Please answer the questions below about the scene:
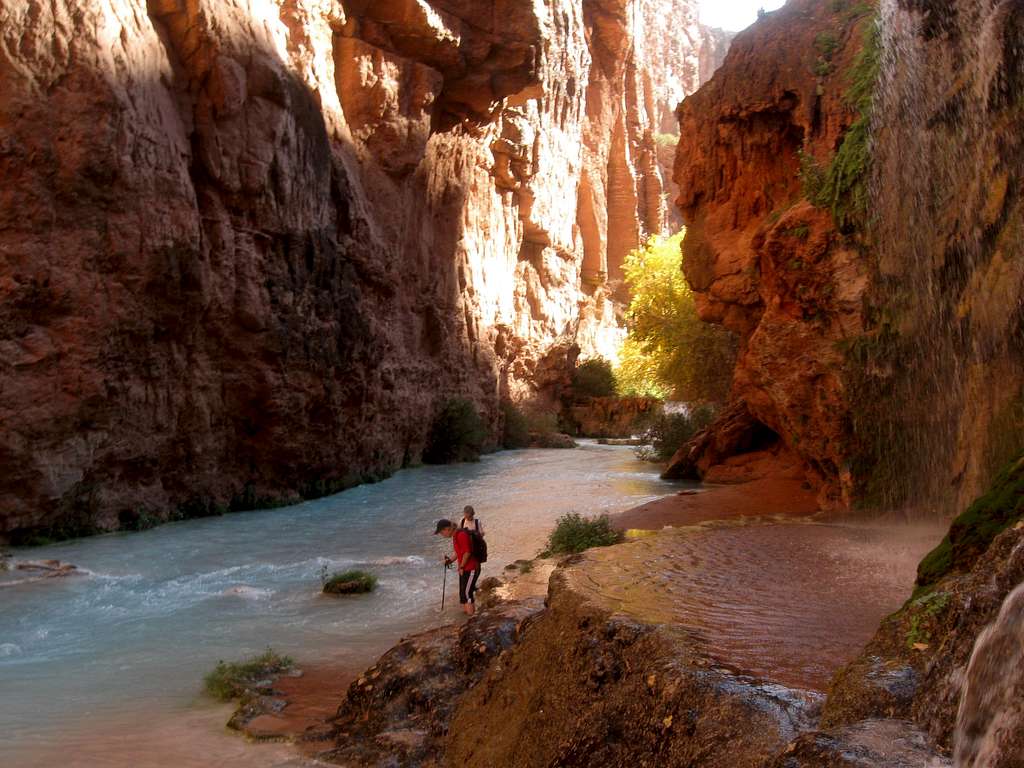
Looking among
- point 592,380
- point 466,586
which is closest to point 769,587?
point 466,586

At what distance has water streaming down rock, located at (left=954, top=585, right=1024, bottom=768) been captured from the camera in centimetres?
182

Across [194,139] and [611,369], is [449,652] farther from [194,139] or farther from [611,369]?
[611,369]

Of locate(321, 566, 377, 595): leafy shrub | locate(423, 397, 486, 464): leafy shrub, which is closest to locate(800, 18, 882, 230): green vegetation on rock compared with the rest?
locate(321, 566, 377, 595): leafy shrub

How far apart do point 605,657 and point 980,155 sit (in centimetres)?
562

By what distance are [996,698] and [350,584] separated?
313 inches

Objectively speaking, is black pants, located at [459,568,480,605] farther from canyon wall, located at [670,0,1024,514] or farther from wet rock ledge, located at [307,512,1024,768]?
canyon wall, located at [670,0,1024,514]

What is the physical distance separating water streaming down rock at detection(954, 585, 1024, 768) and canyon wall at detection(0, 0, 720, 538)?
11.5 metres

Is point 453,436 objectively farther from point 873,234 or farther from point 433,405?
point 873,234

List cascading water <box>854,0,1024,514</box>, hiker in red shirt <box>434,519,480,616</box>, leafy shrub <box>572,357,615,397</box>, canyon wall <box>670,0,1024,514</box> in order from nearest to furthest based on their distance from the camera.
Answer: cascading water <box>854,0,1024,514</box> → canyon wall <box>670,0,1024,514</box> → hiker in red shirt <box>434,519,480,616</box> → leafy shrub <box>572,357,615,397</box>

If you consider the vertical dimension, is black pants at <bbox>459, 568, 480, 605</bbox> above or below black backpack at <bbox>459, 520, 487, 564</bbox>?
below

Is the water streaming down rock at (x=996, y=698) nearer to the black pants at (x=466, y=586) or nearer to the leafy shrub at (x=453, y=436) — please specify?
the black pants at (x=466, y=586)

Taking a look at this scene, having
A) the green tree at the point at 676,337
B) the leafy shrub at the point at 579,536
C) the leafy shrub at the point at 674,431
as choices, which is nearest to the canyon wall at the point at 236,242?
the green tree at the point at 676,337

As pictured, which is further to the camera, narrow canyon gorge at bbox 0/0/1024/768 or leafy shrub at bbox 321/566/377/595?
leafy shrub at bbox 321/566/377/595

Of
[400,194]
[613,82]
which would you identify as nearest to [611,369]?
[613,82]
